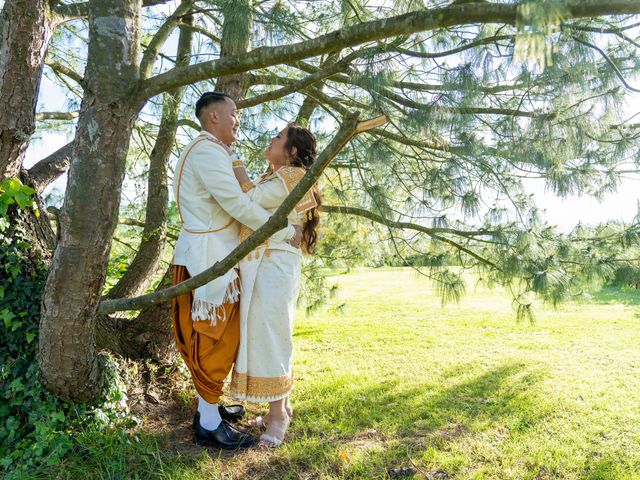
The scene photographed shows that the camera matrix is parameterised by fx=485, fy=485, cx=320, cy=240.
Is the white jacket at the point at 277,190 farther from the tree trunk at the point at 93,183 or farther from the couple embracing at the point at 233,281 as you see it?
the tree trunk at the point at 93,183

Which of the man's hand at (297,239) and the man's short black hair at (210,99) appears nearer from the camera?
the man's short black hair at (210,99)

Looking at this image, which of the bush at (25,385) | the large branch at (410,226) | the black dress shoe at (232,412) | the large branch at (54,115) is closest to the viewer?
the bush at (25,385)

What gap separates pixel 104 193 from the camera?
2.03 metres

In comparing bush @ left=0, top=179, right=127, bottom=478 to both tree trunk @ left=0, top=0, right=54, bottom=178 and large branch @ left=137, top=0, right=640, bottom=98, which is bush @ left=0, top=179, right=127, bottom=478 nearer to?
tree trunk @ left=0, top=0, right=54, bottom=178

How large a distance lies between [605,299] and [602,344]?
471cm

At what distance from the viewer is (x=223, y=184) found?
220 centimetres

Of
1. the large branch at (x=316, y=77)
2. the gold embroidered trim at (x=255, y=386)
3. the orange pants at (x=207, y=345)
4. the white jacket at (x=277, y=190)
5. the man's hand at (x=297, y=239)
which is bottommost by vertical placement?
the gold embroidered trim at (x=255, y=386)

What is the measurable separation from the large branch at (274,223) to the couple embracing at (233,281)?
1.84 ft

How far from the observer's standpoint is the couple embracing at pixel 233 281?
91.5 inches

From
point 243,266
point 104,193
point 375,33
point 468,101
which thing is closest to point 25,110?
point 104,193

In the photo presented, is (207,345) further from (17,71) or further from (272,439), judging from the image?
(17,71)

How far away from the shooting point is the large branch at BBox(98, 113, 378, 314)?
139 centimetres

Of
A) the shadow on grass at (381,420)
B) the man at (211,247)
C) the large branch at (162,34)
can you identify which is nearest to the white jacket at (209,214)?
the man at (211,247)

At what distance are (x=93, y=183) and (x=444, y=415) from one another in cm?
243
